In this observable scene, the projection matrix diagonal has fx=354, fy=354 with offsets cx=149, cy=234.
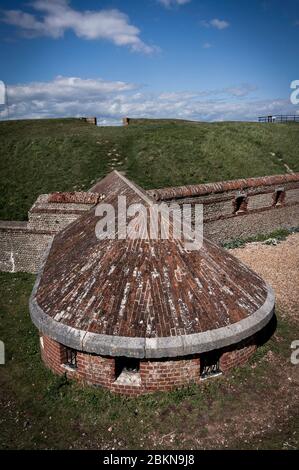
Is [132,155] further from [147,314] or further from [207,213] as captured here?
[147,314]

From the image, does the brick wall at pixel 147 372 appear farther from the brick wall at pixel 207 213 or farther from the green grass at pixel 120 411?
the brick wall at pixel 207 213

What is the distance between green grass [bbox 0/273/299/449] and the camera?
6.98 meters

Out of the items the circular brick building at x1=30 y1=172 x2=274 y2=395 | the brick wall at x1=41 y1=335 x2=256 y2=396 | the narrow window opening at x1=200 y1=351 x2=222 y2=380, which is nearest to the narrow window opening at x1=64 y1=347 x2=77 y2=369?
the circular brick building at x1=30 y1=172 x2=274 y2=395

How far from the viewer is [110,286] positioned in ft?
27.2

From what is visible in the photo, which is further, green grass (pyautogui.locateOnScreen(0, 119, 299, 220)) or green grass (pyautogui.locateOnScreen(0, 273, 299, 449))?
green grass (pyautogui.locateOnScreen(0, 119, 299, 220))

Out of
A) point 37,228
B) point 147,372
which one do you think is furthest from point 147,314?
point 37,228

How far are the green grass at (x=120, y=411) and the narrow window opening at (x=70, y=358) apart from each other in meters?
0.34

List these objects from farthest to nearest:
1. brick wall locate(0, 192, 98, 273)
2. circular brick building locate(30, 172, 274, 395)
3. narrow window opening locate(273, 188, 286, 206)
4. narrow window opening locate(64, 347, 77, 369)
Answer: narrow window opening locate(273, 188, 286, 206)
brick wall locate(0, 192, 98, 273)
narrow window opening locate(64, 347, 77, 369)
circular brick building locate(30, 172, 274, 395)

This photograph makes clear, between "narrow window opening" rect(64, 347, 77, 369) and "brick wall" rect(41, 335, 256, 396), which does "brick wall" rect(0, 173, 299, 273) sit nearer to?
"narrow window opening" rect(64, 347, 77, 369)

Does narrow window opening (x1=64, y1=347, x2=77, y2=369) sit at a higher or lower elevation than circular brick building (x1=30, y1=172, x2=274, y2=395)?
lower

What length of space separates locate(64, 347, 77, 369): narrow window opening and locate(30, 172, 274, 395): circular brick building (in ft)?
0.08

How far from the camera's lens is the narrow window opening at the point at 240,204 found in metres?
18.4
